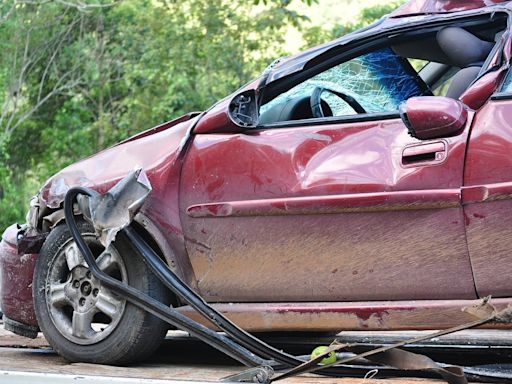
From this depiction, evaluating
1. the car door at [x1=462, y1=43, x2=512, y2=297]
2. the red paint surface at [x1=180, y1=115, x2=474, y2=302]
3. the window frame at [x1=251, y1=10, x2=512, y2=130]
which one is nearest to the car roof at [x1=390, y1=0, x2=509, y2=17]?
the window frame at [x1=251, y1=10, x2=512, y2=130]

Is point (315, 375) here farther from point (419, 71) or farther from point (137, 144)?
point (419, 71)

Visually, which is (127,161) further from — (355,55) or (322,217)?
(355,55)

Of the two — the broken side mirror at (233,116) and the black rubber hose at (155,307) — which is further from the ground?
the broken side mirror at (233,116)

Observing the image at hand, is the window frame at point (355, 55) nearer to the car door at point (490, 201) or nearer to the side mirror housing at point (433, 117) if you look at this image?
the side mirror housing at point (433, 117)

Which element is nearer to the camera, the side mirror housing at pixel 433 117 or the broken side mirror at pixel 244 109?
the side mirror housing at pixel 433 117

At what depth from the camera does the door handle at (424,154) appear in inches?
132

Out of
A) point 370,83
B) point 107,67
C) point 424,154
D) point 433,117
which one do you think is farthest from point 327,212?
point 107,67

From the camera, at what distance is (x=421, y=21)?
12.7ft

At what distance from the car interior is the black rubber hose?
97cm

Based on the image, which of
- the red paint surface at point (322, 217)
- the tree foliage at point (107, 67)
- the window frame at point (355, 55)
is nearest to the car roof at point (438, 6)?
the window frame at point (355, 55)

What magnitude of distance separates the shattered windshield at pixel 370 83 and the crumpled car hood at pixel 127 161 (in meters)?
0.57

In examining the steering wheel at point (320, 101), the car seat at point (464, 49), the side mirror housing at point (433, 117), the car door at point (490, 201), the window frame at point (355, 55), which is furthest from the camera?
the steering wheel at point (320, 101)

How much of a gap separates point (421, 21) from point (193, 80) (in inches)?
581

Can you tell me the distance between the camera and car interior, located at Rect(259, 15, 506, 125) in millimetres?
3848
